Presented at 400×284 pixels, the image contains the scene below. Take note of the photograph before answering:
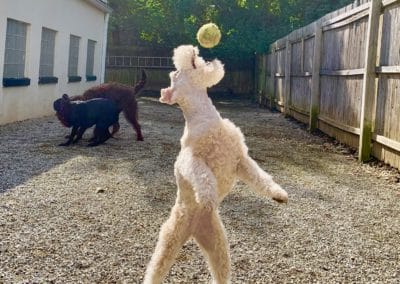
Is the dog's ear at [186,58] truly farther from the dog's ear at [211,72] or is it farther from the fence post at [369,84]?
the fence post at [369,84]

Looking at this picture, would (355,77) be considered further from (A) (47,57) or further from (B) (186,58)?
(A) (47,57)

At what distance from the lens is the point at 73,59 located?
1405cm

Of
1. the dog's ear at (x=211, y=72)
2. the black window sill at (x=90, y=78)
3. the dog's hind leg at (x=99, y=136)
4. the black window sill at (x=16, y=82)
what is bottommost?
the dog's hind leg at (x=99, y=136)

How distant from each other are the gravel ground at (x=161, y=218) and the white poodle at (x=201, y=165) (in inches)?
24.9

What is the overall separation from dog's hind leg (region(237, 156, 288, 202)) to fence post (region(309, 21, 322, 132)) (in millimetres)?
8050

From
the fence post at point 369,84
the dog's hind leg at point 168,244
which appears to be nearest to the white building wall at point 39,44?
the fence post at point 369,84

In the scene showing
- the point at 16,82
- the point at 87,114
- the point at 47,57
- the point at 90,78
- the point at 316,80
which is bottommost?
the point at 87,114

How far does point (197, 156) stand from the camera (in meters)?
2.09

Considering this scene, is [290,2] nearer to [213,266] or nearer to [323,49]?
[323,49]

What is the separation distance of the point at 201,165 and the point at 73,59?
12.7 m

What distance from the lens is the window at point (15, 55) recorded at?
9633 mm

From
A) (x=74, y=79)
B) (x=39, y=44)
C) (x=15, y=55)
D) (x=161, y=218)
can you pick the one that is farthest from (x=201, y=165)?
(x=74, y=79)

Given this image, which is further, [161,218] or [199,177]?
[161,218]

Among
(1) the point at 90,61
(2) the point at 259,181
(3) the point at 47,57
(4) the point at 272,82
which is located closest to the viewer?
(2) the point at 259,181
